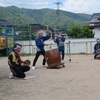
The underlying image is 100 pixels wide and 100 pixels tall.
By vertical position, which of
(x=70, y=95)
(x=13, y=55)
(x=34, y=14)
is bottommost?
(x=70, y=95)

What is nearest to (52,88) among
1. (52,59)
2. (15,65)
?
(15,65)

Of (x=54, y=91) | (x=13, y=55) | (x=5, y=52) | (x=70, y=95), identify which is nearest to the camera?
(x=70, y=95)

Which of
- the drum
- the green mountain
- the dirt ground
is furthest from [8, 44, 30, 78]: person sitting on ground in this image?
the green mountain

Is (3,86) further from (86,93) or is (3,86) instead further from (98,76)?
(98,76)

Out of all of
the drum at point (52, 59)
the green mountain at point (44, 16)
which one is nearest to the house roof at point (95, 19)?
the green mountain at point (44, 16)

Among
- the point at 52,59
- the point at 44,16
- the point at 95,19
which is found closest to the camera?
the point at 52,59

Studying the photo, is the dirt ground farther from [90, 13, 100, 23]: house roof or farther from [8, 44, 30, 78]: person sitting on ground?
[90, 13, 100, 23]: house roof

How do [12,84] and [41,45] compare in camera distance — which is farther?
[41,45]

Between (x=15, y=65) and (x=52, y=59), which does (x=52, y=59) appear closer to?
(x=52, y=59)

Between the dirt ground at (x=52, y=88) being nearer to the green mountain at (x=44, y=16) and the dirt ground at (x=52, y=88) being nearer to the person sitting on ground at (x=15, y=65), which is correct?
the person sitting on ground at (x=15, y=65)

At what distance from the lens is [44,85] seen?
9.43 m

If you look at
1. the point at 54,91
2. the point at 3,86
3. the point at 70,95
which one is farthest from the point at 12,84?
the point at 70,95

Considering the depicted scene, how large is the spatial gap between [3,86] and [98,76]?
3437mm

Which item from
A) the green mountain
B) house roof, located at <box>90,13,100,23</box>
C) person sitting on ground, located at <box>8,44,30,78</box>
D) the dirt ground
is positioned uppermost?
the green mountain
